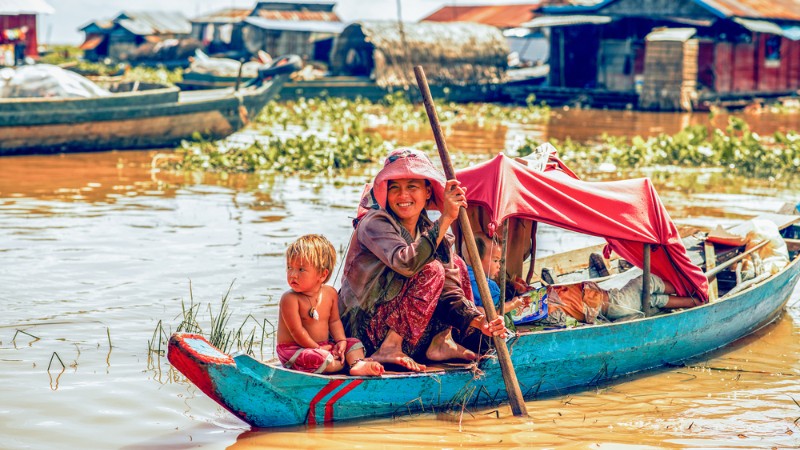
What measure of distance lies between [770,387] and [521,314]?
140cm

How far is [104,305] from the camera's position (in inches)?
267

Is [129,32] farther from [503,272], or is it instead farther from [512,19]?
[503,272]

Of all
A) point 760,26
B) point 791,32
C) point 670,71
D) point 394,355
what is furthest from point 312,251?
point 791,32

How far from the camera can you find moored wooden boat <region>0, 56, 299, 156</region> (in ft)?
43.7

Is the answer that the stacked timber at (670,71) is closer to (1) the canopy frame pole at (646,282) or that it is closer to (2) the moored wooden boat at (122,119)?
(2) the moored wooden boat at (122,119)

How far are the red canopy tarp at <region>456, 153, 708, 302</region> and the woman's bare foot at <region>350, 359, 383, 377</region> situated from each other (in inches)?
33.8

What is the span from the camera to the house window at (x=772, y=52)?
25438mm

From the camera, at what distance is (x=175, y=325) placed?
635 cm

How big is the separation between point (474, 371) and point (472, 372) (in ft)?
0.06

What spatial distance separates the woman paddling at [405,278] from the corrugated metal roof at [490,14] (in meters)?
31.6

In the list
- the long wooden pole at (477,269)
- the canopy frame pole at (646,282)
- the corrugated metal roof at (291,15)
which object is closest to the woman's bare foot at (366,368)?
the long wooden pole at (477,269)

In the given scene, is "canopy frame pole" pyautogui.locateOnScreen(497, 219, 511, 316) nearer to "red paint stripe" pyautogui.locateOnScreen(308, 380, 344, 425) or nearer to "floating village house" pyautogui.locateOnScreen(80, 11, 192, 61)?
"red paint stripe" pyautogui.locateOnScreen(308, 380, 344, 425)

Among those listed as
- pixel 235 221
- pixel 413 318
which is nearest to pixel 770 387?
pixel 413 318

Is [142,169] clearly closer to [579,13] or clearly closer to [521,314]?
[521,314]
